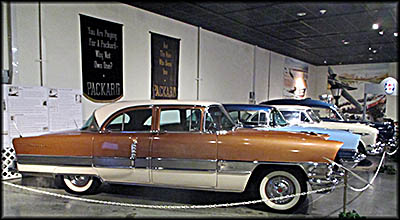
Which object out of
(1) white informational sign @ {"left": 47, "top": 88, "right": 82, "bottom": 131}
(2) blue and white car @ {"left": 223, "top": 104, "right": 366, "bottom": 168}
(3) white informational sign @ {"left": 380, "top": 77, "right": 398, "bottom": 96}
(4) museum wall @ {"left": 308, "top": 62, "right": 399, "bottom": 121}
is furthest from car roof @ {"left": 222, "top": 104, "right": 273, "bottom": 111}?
(4) museum wall @ {"left": 308, "top": 62, "right": 399, "bottom": 121}

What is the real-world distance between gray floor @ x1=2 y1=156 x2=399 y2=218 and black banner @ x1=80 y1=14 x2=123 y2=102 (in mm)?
2381

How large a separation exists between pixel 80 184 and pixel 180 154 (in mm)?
1822

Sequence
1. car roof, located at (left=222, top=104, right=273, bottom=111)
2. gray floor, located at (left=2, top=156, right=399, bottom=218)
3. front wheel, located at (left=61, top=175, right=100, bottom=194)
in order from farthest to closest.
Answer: car roof, located at (left=222, top=104, right=273, bottom=111) → front wheel, located at (left=61, top=175, right=100, bottom=194) → gray floor, located at (left=2, top=156, right=399, bottom=218)

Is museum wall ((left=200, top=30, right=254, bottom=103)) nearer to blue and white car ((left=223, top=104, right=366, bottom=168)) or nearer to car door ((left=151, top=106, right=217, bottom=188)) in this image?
blue and white car ((left=223, top=104, right=366, bottom=168))

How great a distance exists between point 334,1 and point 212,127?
4.82 meters

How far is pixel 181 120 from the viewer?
4543mm

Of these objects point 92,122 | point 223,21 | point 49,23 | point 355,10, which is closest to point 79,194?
point 92,122

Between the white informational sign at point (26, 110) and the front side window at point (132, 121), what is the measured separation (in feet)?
5.90

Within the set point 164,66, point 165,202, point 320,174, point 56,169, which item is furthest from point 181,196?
point 164,66

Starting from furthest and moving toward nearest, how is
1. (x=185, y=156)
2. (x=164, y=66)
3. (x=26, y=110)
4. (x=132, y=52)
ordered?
(x=164, y=66) → (x=132, y=52) → (x=26, y=110) → (x=185, y=156)

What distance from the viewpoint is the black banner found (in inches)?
253

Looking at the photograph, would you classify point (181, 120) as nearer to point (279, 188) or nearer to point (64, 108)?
point (279, 188)

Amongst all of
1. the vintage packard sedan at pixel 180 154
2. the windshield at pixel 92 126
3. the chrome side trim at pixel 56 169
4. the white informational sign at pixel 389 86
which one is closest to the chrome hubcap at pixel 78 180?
the vintage packard sedan at pixel 180 154

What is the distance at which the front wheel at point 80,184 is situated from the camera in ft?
14.9
